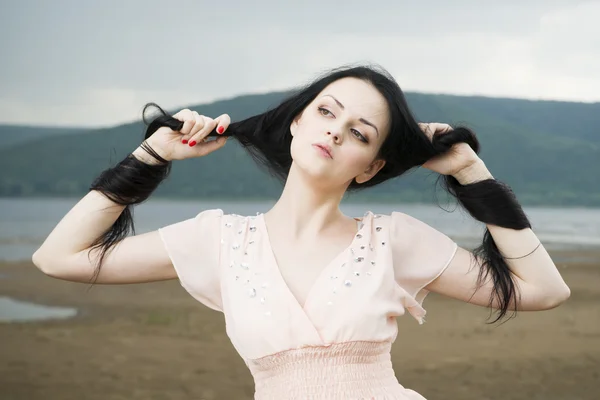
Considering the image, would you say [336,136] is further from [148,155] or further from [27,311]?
[27,311]

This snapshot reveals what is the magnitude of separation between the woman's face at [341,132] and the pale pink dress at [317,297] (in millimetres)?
164

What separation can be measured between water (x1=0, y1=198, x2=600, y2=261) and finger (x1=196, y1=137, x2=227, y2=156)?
378 inches

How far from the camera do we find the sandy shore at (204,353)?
18.7 ft

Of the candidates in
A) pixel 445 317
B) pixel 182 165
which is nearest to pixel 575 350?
pixel 445 317

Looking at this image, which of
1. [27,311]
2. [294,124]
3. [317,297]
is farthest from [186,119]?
[27,311]

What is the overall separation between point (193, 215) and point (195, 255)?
14737mm

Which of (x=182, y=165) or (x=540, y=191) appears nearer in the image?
(x=540, y=191)

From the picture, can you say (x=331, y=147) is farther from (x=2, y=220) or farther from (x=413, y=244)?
(x=2, y=220)

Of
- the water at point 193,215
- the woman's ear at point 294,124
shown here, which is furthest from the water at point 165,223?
the woman's ear at point 294,124

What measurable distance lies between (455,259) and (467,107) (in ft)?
55.3

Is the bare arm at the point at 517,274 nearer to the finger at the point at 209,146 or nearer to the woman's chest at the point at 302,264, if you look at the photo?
the woman's chest at the point at 302,264

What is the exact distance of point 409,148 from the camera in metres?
2.00

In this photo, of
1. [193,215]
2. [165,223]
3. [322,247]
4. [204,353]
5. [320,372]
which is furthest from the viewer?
[193,215]

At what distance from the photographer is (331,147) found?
1872 mm
